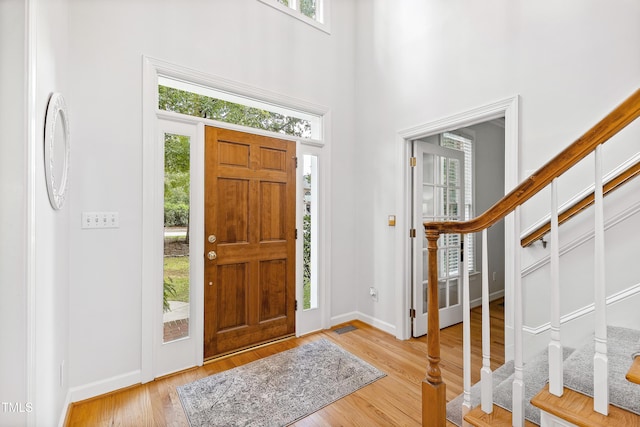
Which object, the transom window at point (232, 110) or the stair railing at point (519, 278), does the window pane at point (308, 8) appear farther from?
the stair railing at point (519, 278)

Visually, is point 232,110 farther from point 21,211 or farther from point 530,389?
point 530,389

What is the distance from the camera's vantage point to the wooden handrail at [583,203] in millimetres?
1615

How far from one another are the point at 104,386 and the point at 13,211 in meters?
1.54

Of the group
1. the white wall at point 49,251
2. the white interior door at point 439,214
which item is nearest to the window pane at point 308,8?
the white interior door at point 439,214

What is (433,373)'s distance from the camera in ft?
5.07

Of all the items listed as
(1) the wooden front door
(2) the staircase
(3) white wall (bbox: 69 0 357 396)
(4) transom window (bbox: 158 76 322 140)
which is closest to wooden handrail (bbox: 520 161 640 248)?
(2) the staircase

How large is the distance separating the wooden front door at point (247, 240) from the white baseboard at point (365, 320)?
579mm

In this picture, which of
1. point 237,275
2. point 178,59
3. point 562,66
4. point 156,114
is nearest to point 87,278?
point 237,275

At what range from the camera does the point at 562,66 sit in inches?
76.6

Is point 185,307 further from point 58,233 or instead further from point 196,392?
point 58,233

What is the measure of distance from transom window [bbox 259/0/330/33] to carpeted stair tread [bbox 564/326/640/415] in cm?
347

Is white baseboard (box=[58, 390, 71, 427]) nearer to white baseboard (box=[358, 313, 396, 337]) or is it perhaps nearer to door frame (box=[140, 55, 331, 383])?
door frame (box=[140, 55, 331, 383])

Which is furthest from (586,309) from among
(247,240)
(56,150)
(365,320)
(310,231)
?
(56,150)

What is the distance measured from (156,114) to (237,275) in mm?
1465
